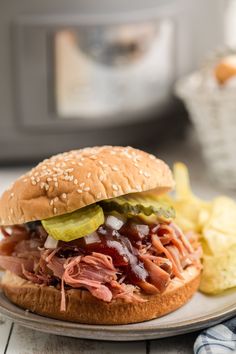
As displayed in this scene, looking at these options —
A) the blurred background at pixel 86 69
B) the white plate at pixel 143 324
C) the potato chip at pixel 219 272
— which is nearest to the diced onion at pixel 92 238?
the white plate at pixel 143 324

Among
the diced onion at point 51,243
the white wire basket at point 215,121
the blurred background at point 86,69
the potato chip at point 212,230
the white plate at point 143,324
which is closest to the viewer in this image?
the white plate at point 143,324

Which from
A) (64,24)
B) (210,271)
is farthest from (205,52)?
(210,271)

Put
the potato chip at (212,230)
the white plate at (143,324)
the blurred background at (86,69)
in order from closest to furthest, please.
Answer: the white plate at (143,324) < the potato chip at (212,230) < the blurred background at (86,69)

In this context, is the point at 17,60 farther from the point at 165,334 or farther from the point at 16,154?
the point at 165,334

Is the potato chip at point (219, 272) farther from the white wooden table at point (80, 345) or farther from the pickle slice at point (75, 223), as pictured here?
the pickle slice at point (75, 223)

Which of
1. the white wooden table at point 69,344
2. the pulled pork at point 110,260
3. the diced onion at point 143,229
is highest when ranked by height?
the diced onion at point 143,229

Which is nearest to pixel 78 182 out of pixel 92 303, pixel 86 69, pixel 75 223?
pixel 75 223
